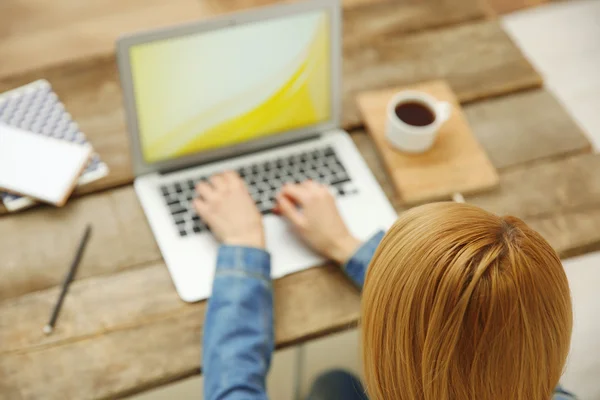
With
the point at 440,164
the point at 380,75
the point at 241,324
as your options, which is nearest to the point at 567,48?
the point at 380,75

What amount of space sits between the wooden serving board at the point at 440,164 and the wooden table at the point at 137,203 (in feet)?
0.08

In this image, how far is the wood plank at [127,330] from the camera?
0.96m

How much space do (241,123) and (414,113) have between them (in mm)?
284

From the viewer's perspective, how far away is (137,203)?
113cm

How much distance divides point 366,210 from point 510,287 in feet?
1.50

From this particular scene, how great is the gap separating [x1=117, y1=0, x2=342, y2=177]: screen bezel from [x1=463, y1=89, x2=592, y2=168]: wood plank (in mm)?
262

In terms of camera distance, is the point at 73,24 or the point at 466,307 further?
the point at 73,24

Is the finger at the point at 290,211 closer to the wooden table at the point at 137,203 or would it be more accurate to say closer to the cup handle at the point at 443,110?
the wooden table at the point at 137,203

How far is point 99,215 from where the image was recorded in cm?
111

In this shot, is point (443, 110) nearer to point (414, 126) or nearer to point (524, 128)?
point (414, 126)

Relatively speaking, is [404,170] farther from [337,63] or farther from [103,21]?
[103,21]

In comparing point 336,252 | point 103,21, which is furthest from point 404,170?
point 103,21

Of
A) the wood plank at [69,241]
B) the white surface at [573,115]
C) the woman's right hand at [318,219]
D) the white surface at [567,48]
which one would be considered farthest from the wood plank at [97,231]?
the white surface at [567,48]

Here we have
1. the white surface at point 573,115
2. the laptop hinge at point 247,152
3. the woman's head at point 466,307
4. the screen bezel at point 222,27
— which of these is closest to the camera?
the woman's head at point 466,307
